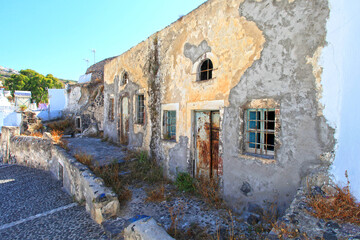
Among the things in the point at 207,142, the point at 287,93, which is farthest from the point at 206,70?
the point at 287,93

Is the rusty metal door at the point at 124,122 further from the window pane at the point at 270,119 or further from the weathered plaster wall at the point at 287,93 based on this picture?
the window pane at the point at 270,119

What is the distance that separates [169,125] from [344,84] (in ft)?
15.7

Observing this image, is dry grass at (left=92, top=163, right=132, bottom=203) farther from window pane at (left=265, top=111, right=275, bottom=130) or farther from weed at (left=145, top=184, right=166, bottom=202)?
window pane at (left=265, top=111, right=275, bottom=130)

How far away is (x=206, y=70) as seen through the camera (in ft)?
16.9

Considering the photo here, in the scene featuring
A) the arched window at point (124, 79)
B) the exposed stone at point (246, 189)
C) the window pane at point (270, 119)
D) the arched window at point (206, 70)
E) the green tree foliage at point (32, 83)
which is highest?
the green tree foliage at point (32, 83)

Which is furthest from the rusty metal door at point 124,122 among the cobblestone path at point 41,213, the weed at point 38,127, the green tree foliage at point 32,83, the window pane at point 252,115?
the green tree foliage at point 32,83

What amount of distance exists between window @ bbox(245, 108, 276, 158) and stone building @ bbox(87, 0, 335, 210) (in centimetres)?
2

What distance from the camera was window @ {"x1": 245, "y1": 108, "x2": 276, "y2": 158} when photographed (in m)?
3.99

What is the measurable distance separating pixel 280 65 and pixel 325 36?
0.76 metres

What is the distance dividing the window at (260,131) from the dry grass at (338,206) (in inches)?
45.5

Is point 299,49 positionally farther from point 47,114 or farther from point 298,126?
point 47,114

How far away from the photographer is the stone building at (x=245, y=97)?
3324 millimetres

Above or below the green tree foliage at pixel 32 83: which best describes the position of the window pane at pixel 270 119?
below

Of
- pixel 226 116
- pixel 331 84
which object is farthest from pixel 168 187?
pixel 331 84
